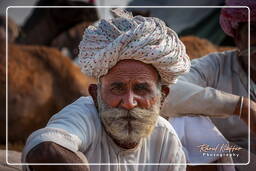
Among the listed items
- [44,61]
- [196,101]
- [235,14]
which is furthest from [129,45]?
[44,61]

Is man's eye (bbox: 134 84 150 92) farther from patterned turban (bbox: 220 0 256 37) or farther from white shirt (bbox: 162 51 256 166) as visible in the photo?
patterned turban (bbox: 220 0 256 37)

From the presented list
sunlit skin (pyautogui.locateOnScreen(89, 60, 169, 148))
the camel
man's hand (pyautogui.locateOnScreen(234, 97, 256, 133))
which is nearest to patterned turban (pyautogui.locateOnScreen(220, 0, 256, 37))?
man's hand (pyautogui.locateOnScreen(234, 97, 256, 133))

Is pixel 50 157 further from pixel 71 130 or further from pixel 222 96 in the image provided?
pixel 222 96

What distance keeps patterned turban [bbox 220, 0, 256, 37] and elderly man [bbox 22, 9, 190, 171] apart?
0.87 m

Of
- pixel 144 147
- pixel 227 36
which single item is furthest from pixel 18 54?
pixel 144 147

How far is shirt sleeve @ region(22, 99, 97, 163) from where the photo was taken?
3.68m

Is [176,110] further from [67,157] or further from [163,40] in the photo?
[67,157]

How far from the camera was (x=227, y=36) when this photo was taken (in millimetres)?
5375

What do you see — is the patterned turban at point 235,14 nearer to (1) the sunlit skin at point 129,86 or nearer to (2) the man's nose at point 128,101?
(1) the sunlit skin at point 129,86

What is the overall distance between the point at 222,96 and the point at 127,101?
0.86m

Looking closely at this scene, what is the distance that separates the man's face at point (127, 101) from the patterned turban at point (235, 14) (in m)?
1.03

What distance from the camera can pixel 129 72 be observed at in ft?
13.4

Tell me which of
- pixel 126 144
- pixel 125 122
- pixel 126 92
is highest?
pixel 126 92

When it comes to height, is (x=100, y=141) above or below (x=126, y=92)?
below
